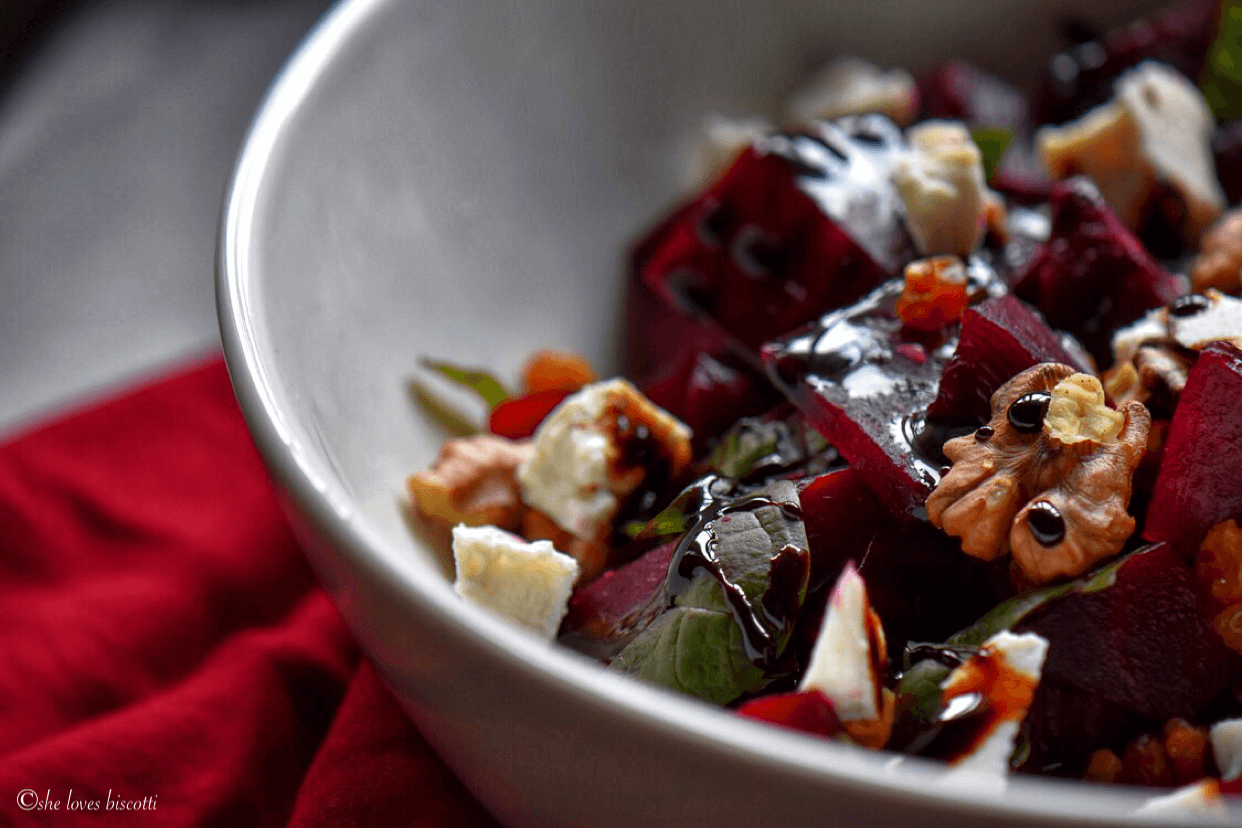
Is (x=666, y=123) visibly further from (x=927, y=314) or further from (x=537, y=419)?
(x=927, y=314)

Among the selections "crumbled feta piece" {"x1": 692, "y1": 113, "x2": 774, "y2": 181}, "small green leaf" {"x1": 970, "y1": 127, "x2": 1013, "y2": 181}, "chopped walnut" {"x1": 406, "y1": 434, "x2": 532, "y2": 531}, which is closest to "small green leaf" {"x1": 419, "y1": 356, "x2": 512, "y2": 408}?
"chopped walnut" {"x1": 406, "y1": 434, "x2": 532, "y2": 531}

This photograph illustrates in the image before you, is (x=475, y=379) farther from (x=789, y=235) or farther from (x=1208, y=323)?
(x=1208, y=323)

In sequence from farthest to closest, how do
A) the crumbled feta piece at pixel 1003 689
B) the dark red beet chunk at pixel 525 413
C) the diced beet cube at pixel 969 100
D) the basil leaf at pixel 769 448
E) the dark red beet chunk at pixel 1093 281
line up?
the diced beet cube at pixel 969 100 < the dark red beet chunk at pixel 525 413 < the dark red beet chunk at pixel 1093 281 < the basil leaf at pixel 769 448 < the crumbled feta piece at pixel 1003 689

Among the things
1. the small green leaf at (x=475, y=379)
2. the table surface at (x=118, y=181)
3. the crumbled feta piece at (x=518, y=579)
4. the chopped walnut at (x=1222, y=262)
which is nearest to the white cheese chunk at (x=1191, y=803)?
the crumbled feta piece at (x=518, y=579)

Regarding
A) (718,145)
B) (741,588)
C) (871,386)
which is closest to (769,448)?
(871,386)

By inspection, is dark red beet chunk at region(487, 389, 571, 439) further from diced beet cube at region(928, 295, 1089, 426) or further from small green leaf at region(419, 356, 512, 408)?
diced beet cube at region(928, 295, 1089, 426)

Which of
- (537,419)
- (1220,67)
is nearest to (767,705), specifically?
(537,419)

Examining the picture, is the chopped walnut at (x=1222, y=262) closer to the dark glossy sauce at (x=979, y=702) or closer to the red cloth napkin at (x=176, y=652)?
the dark glossy sauce at (x=979, y=702)
